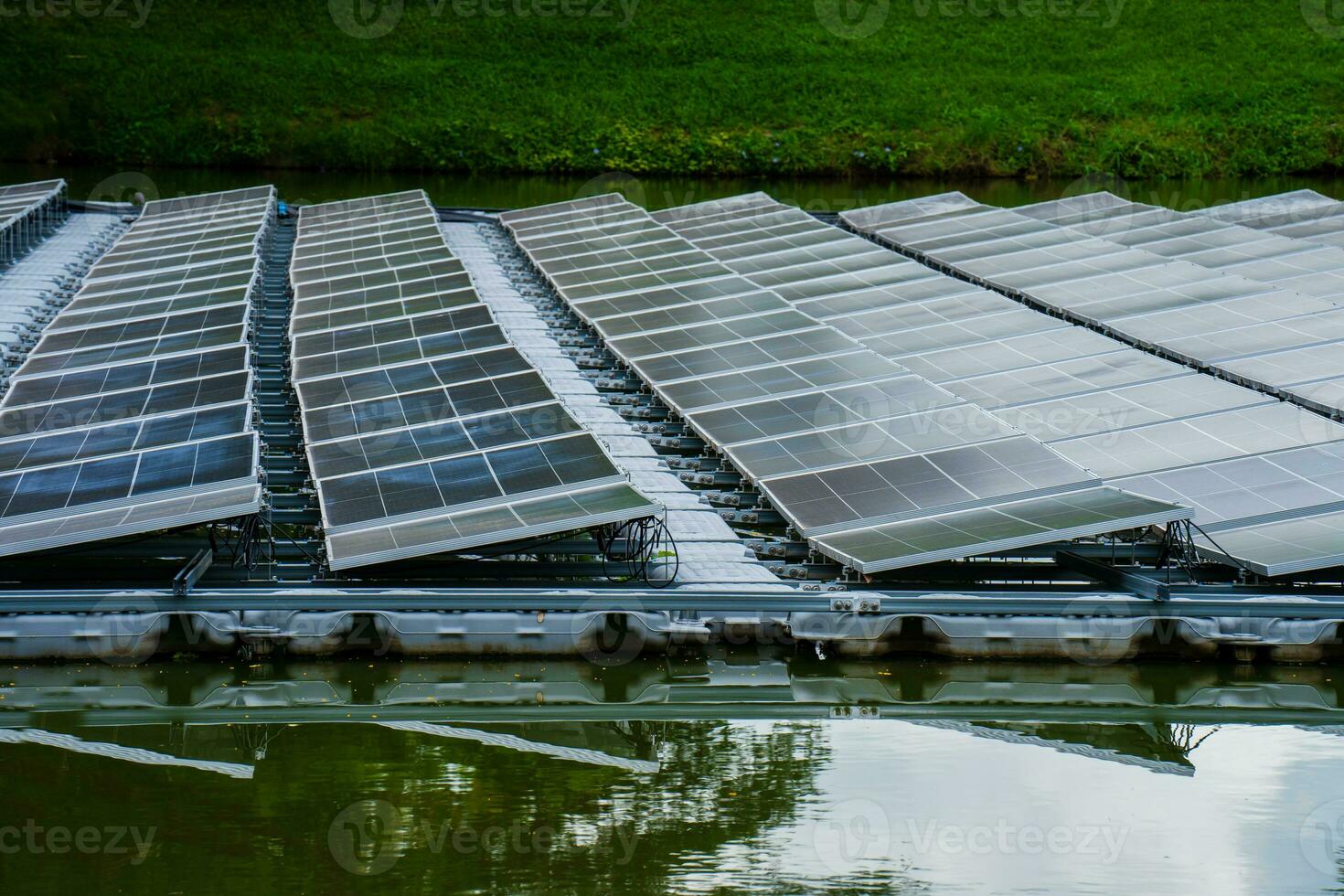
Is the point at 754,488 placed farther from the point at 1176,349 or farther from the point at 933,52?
the point at 933,52

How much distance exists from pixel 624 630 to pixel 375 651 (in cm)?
333

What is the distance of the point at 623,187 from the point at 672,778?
58811 mm

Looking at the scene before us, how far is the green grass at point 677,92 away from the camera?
252ft
